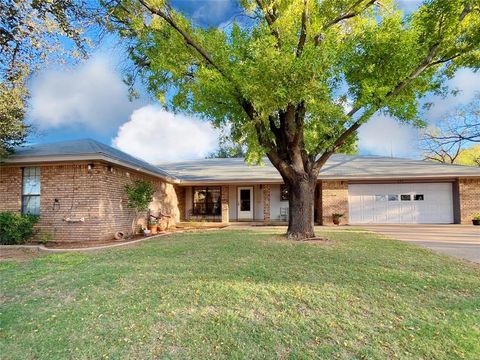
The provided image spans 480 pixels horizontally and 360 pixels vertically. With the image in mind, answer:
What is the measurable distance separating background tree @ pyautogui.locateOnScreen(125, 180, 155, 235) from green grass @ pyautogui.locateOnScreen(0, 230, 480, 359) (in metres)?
5.06

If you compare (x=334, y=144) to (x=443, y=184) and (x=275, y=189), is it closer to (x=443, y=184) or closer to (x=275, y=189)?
(x=275, y=189)

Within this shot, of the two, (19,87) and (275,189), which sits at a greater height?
(19,87)

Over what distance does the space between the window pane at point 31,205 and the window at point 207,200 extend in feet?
31.1

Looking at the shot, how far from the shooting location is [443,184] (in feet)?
54.3

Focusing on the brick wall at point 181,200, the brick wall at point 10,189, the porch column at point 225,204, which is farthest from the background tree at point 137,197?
the porch column at point 225,204

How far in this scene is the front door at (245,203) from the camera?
61.6 ft

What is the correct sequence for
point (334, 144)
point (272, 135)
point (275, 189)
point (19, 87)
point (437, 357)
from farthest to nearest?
point (275, 189)
point (272, 135)
point (334, 144)
point (19, 87)
point (437, 357)

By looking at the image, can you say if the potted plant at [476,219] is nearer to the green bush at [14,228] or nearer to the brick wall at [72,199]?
the brick wall at [72,199]

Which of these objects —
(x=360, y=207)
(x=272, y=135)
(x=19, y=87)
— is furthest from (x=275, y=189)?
(x=19, y=87)

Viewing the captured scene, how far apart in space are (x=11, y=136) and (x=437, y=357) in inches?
488

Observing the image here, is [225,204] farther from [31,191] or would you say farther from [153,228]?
[31,191]

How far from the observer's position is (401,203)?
54.9 ft

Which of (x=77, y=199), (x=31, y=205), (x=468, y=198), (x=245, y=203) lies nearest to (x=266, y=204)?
(x=245, y=203)

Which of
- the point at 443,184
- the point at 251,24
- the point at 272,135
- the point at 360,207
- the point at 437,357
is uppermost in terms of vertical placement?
the point at 251,24
